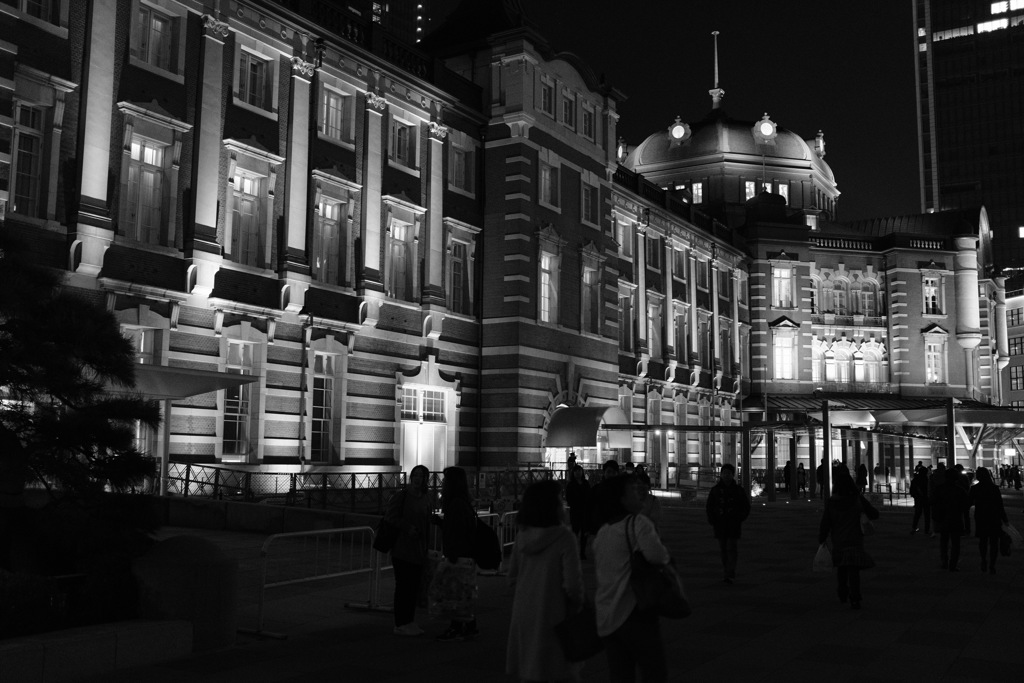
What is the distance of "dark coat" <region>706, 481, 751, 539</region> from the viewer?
53.0ft

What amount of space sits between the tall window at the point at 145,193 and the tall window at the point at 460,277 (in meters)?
11.9

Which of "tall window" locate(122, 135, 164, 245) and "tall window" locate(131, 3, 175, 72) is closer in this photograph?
"tall window" locate(122, 135, 164, 245)

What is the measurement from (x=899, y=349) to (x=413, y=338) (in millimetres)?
42378

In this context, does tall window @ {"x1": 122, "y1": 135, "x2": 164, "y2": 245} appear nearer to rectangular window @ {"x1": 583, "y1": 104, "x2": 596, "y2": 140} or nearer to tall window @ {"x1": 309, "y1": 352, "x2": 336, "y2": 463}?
tall window @ {"x1": 309, "y1": 352, "x2": 336, "y2": 463}

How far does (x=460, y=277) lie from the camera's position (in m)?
34.7

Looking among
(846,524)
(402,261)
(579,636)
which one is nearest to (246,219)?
(402,261)

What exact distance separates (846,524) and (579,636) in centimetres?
750

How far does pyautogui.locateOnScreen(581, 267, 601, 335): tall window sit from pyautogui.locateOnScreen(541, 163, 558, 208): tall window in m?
3.19

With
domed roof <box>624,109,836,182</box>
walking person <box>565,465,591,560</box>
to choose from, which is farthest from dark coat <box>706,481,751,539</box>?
domed roof <box>624,109,836,182</box>

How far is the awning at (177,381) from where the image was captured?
59.1ft

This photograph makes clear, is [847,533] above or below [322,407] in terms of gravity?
below

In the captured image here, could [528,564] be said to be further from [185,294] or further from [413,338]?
[413,338]

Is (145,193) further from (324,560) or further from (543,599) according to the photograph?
(543,599)

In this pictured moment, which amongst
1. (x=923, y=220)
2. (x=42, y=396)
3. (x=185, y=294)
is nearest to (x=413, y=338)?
(x=185, y=294)
